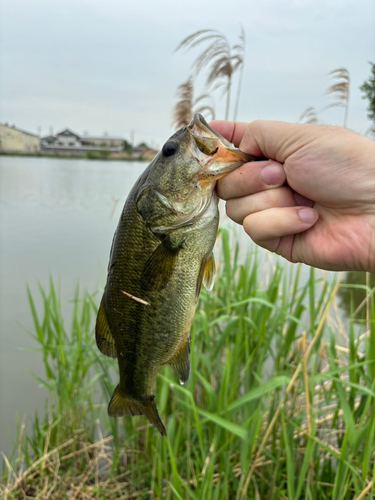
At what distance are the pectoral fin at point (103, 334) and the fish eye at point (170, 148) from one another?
0.67 metres

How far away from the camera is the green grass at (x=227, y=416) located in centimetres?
219

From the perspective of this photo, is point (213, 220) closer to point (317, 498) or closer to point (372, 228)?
point (372, 228)

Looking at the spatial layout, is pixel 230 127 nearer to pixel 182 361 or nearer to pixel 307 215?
pixel 307 215

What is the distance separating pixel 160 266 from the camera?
1.32 meters

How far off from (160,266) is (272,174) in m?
0.63

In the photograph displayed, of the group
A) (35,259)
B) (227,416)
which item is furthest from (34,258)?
(227,416)

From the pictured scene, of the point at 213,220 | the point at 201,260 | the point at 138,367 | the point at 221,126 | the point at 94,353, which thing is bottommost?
the point at 94,353

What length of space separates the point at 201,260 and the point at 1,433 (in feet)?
11.4

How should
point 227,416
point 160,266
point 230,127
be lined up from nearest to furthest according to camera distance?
point 160,266
point 230,127
point 227,416

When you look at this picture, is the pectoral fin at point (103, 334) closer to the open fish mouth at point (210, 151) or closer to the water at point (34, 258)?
the open fish mouth at point (210, 151)

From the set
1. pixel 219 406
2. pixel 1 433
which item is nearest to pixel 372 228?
pixel 219 406

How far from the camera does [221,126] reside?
71.9 inches

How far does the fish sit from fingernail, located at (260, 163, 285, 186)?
0.12 meters

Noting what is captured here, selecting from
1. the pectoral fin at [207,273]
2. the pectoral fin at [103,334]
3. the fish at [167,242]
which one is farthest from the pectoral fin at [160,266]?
the pectoral fin at [103,334]
